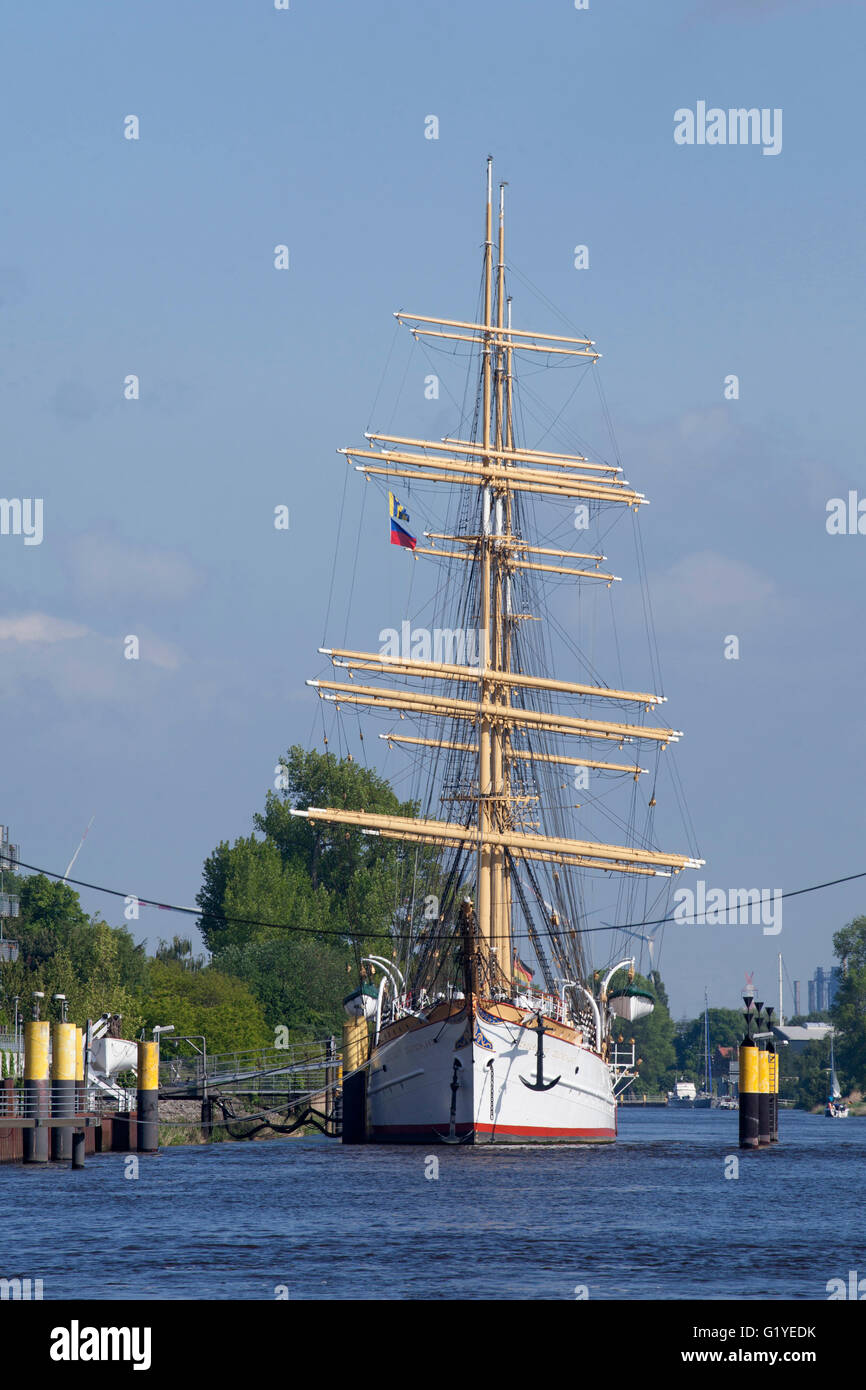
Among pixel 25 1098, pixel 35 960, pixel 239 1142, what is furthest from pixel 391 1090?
pixel 35 960

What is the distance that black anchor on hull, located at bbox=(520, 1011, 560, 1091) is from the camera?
66.7m

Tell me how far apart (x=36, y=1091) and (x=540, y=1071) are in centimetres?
1946

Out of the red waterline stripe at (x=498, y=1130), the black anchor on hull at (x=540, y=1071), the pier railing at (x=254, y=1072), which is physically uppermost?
the black anchor on hull at (x=540, y=1071)

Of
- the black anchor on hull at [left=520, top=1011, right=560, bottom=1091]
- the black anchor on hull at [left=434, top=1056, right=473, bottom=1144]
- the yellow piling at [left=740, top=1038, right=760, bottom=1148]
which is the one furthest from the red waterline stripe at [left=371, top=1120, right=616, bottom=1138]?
the yellow piling at [left=740, top=1038, right=760, bottom=1148]

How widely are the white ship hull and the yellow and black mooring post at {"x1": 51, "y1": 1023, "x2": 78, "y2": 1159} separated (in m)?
15.1

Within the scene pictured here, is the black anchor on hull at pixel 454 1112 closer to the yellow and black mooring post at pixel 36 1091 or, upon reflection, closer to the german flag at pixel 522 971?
the german flag at pixel 522 971

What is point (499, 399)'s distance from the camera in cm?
8588

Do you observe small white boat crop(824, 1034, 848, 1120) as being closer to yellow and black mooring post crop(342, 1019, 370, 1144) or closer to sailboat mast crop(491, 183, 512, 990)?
sailboat mast crop(491, 183, 512, 990)

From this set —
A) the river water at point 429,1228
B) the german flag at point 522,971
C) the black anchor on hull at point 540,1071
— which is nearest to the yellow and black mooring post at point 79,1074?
the river water at point 429,1228

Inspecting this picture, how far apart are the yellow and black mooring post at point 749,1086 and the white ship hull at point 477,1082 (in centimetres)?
571

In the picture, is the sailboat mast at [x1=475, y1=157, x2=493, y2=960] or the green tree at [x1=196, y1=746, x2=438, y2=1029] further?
the green tree at [x1=196, y1=746, x2=438, y2=1029]

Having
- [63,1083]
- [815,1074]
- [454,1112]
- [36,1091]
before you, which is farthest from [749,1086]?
[815,1074]

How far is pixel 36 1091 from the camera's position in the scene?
176ft

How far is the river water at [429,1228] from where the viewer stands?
32.1 m
